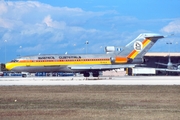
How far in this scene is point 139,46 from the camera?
71.4 metres

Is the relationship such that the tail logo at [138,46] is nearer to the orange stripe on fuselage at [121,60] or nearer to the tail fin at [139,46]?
the tail fin at [139,46]

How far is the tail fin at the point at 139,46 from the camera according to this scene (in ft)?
232

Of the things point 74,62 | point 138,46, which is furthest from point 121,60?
point 74,62

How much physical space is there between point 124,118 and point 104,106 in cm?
520

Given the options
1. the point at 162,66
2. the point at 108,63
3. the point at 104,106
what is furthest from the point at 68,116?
the point at 162,66

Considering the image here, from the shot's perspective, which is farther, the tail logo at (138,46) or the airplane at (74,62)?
the tail logo at (138,46)

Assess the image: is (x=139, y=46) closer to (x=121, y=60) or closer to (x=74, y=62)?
(x=121, y=60)

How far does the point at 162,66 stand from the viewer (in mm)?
118562

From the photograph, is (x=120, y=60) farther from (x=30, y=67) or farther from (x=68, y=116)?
(x=68, y=116)

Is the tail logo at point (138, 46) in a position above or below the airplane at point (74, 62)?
above

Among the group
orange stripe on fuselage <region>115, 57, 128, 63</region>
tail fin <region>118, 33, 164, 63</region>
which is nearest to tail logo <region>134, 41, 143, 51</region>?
Answer: tail fin <region>118, 33, 164, 63</region>

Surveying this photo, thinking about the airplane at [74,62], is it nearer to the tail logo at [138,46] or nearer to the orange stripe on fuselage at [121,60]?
the orange stripe on fuselage at [121,60]

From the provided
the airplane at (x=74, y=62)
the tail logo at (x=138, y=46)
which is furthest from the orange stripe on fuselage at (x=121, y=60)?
the tail logo at (x=138, y=46)

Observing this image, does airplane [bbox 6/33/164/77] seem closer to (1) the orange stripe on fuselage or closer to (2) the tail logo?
(1) the orange stripe on fuselage
